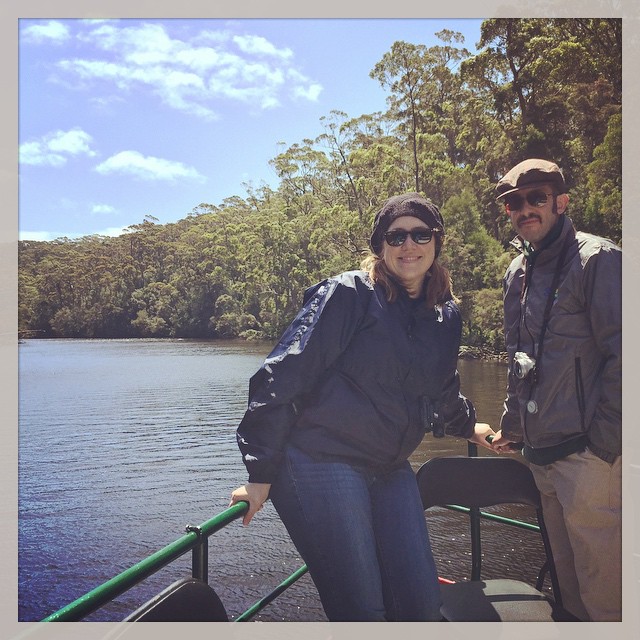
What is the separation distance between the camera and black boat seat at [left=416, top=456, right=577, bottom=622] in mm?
1724

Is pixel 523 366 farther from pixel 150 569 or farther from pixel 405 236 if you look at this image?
pixel 150 569

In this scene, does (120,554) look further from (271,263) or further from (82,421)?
(271,263)

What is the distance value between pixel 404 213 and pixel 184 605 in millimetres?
952

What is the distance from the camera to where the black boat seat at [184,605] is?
101 cm

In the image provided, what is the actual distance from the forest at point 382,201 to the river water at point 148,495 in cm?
415

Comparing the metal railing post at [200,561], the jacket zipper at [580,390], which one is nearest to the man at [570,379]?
the jacket zipper at [580,390]

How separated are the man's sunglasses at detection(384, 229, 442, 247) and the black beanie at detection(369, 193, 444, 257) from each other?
0.8 inches

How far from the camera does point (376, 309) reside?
1.48 meters

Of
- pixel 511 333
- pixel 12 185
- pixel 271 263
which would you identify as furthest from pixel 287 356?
pixel 271 263

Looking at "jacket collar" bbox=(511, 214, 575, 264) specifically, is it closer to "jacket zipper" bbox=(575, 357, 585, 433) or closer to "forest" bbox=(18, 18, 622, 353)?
"jacket zipper" bbox=(575, 357, 585, 433)

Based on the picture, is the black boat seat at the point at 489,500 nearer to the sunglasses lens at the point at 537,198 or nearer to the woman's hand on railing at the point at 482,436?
the woman's hand on railing at the point at 482,436

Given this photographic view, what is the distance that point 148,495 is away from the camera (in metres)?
11.3

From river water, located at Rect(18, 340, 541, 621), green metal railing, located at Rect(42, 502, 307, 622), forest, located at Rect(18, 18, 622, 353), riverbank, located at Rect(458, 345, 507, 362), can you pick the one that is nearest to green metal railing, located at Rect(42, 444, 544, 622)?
green metal railing, located at Rect(42, 502, 307, 622)

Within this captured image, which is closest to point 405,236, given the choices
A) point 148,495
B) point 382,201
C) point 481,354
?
point 148,495
